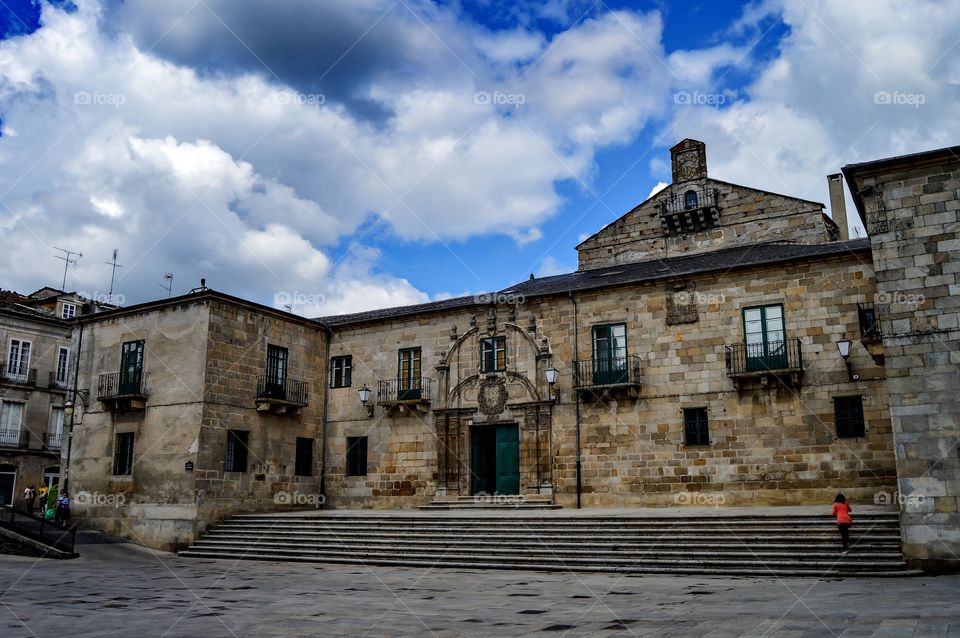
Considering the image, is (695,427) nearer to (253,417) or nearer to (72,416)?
(253,417)

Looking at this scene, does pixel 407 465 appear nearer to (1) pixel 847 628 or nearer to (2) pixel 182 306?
(2) pixel 182 306

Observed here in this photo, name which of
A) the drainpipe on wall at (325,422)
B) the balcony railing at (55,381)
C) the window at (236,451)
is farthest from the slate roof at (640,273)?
the balcony railing at (55,381)

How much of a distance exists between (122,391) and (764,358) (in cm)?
1813

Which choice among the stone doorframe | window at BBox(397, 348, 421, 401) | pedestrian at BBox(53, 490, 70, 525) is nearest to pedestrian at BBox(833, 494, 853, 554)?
the stone doorframe

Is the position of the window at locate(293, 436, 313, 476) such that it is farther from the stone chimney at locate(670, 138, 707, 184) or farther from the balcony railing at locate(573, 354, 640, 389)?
the stone chimney at locate(670, 138, 707, 184)

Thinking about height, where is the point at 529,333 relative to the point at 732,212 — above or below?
below

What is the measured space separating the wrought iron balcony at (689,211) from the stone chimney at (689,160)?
0.73m

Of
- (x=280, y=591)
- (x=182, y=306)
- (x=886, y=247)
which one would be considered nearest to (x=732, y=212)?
(x=886, y=247)

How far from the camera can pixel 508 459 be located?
2295cm

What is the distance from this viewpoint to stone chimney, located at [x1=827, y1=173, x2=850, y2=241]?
2893 cm

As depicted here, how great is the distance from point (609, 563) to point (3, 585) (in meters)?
10.7

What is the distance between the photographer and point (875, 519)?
15.1 metres

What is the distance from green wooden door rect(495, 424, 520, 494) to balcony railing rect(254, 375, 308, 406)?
6.35m

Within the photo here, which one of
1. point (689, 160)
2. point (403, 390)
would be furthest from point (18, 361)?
point (689, 160)
